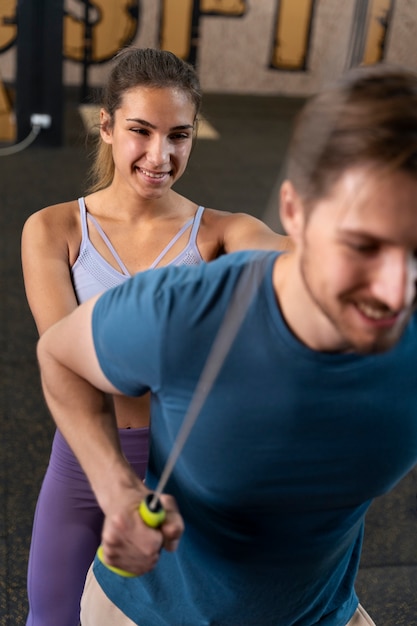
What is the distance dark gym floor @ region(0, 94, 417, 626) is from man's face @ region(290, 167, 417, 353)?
95mm

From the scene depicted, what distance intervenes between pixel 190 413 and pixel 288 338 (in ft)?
0.43

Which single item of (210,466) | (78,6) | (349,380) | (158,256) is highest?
(349,380)

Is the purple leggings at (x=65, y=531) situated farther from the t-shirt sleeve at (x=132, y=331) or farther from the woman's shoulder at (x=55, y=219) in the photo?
the t-shirt sleeve at (x=132, y=331)

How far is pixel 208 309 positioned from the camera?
0.87 meters

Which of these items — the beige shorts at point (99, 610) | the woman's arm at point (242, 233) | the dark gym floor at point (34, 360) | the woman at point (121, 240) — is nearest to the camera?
the beige shorts at point (99, 610)

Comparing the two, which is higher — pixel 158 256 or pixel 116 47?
pixel 158 256

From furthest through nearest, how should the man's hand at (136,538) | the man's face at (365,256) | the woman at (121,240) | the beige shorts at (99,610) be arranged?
the woman at (121,240)
the beige shorts at (99,610)
the man's hand at (136,538)
the man's face at (365,256)

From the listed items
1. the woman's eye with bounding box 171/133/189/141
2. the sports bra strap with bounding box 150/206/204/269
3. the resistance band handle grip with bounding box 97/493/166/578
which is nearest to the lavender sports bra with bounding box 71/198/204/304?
the sports bra strap with bounding box 150/206/204/269

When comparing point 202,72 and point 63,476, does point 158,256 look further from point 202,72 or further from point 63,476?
point 202,72

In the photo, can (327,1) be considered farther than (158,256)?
Yes

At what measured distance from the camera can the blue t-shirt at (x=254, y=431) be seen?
34.4 inches

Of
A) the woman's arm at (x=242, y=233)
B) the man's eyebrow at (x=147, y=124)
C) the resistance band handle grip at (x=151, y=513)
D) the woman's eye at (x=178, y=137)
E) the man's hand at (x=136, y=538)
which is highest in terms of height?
the man's eyebrow at (x=147, y=124)

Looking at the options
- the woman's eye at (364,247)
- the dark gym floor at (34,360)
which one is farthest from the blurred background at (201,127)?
the woman's eye at (364,247)

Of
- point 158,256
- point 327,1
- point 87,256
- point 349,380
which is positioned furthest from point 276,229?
point 327,1
